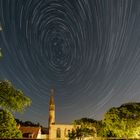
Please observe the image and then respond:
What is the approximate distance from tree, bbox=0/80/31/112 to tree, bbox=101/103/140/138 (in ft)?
145

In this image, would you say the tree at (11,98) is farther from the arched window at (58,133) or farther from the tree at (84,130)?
the arched window at (58,133)

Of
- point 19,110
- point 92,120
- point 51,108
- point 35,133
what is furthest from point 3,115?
point 51,108

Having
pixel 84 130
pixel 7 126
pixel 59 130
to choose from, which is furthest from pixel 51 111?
pixel 7 126

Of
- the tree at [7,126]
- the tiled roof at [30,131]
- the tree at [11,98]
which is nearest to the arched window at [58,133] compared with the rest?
the tiled roof at [30,131]

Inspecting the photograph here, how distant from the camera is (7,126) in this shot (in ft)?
62.5

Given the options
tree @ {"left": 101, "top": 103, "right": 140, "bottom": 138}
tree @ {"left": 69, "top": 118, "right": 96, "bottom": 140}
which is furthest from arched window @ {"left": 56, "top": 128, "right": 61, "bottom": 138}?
tree @ {"left": 101, "top": 103, "right": 140, "bottom": 138}

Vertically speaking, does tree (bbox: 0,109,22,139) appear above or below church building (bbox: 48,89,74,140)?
below

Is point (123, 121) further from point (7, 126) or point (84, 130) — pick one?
point (7, 126)

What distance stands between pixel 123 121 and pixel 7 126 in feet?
152

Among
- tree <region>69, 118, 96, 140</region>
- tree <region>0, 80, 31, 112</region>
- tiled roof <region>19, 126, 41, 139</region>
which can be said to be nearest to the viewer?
tree <region>0, 80, 31, 112</region>

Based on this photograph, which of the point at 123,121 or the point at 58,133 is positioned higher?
the point at 58,133

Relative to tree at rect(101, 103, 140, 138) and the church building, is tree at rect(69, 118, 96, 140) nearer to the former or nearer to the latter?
tree at rect(101, 103, 140, 138)

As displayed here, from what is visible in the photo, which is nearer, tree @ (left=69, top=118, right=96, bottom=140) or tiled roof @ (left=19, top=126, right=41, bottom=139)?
tree @ (left=69, top=118, right=96, bottom=140)

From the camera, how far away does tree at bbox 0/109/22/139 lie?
719 inches
